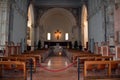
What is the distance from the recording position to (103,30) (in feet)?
53.9

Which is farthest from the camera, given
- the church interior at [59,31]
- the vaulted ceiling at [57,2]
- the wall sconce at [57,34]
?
the wall sconce at [57,34]

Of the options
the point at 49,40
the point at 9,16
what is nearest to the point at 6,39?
the point at 9,16

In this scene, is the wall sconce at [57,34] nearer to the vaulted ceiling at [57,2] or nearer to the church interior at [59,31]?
the church interior at [59,31]

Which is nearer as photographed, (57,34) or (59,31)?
(57,34)

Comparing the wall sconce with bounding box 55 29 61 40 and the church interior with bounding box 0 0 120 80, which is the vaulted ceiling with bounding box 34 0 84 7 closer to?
the church interior with bounding box 0 0 120 80

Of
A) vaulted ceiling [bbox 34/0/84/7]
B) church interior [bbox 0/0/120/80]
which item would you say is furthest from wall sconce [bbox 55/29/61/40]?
vaulted ceiling [bbox 34/0/84/7]

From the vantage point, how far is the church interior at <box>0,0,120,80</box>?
13.0m

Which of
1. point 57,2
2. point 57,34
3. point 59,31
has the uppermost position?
point 57,2

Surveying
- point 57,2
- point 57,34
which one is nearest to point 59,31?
point 57,34

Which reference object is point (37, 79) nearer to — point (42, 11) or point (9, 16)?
point (9, 16)

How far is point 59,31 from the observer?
38250 mm

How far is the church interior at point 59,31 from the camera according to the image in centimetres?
1304

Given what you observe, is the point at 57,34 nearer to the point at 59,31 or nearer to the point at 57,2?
the point at 59,31

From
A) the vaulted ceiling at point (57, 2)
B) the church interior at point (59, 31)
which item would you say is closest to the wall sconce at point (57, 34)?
the church interior at point (59, 31)
